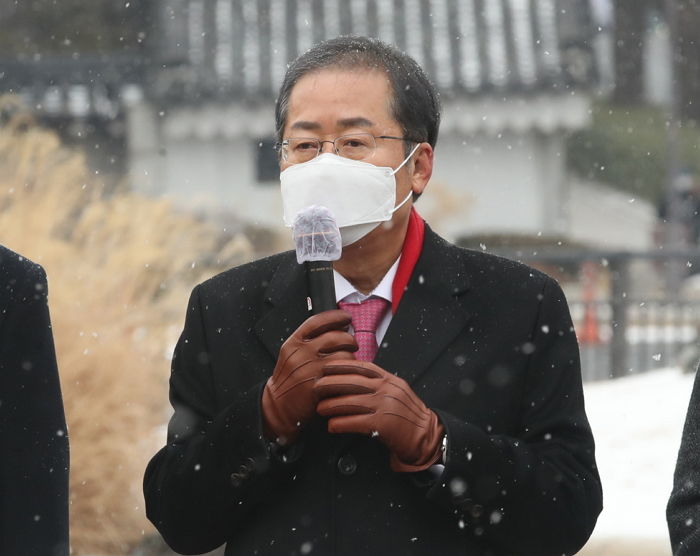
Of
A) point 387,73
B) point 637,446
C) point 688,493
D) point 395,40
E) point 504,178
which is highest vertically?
point 395,40

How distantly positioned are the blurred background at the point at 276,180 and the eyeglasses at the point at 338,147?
259cm

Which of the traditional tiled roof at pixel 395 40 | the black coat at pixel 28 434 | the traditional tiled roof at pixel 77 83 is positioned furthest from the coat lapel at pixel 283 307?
the traditional tiled roof at pixel 77 83

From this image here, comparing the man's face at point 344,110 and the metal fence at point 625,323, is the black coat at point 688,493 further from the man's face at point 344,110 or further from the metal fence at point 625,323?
the metal fence at point 625,323

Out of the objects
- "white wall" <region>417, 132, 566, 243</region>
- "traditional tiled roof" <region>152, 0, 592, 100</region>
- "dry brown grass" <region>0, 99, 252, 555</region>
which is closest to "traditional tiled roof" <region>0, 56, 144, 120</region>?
"traditional tiled roof" <region>152, 0, 592, 100</region>

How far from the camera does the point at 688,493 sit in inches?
80.6

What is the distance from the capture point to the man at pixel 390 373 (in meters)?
2.17

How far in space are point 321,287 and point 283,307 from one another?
36 cm

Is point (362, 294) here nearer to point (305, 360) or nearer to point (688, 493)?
point (305, 360)

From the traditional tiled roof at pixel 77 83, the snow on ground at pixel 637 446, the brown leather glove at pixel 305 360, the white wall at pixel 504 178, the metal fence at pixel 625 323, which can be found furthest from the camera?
the traditional tiled roof at pixel 77 83

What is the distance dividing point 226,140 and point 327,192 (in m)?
12.1

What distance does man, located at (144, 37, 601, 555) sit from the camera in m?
2.17

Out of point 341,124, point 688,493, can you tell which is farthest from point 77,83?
point 688,493

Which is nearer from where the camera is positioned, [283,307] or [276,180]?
[283,307]

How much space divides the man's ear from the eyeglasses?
0.12 metres
